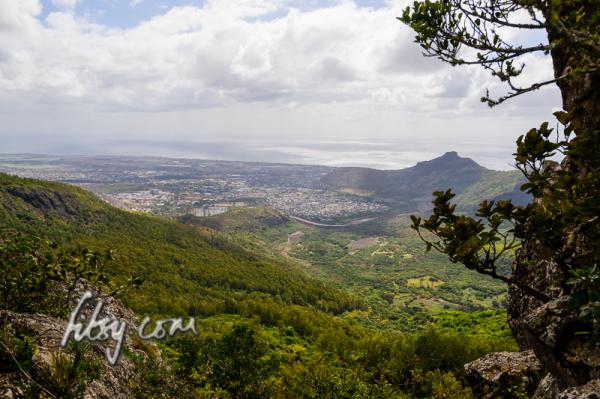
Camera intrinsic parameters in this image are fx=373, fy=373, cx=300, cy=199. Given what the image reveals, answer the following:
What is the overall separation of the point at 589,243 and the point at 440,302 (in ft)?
615

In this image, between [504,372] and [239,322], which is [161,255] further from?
[504,372]

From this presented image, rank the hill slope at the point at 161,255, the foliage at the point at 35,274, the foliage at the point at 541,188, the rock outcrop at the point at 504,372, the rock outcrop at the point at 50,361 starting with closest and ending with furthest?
the foliage at the point at 541,188
the rock outcrop at the point at 50,361
the rock outcrop at the point at 504,372
the foliage at the point at 35,274
the hill slope at the point at 161,255

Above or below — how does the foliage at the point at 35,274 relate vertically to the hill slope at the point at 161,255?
above

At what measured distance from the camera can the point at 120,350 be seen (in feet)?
52.1

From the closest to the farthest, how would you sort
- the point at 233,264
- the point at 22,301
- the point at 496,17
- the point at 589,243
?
1. the point at 589,243
2. the point at 496,17
3. the point at 22,301
4. the point at 233,264

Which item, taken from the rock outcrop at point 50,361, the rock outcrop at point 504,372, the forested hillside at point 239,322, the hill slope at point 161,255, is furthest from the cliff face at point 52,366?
the hill slope at point 161,255

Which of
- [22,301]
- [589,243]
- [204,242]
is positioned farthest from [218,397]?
[204,242]

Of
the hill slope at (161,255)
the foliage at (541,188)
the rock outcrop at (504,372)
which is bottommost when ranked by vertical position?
the hill slope at (161,255)

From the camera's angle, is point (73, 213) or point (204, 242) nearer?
point (73, 213)

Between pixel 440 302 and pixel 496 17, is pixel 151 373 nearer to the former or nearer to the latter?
pixel 496 17

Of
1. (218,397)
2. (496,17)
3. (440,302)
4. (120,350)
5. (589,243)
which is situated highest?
(496,17)

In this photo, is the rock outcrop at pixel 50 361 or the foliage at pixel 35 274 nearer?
the rock outcrop at pixel 50 361

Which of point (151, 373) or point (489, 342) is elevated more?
point (151, 373)

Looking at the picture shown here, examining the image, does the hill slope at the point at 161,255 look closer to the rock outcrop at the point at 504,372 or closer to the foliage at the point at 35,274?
the foliage at the point at 35,274
